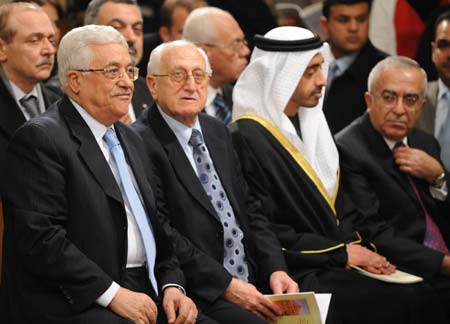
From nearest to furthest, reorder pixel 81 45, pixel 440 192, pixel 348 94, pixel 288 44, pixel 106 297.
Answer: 1. pixel 106 297
2. pixel 81 45
3. pixel 288 44
4. pixel 440 192
5. pixel 348 94

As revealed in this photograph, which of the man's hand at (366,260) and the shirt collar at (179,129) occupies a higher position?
the shirt collar at (179,129)

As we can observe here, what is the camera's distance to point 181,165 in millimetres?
5012

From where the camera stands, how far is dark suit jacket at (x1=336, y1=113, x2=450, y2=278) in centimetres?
577

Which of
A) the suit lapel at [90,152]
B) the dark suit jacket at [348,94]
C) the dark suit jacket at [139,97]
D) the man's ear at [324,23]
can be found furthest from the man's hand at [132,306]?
the man's ear at [324,23]

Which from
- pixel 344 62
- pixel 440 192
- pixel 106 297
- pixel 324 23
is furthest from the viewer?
pixel 324 23

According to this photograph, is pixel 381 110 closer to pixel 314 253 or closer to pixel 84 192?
pixel 314 253

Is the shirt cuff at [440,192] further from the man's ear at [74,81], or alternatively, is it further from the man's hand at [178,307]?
the man's ear at [74,81]

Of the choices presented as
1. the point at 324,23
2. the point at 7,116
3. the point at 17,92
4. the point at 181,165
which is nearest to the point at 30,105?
the point at 17,92

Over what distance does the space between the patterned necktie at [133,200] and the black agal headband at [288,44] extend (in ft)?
4.69

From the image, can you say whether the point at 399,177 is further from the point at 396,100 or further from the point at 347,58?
the point at 347,58

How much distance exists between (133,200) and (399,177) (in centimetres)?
201

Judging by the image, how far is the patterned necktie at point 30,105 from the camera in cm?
548

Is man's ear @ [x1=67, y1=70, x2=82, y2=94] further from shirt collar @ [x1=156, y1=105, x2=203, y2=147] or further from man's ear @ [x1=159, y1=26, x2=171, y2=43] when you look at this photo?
man's ear @ [x1=159, y1=26, x2=171, y2=43]

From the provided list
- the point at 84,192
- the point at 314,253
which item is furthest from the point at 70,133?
the point at 314,253
